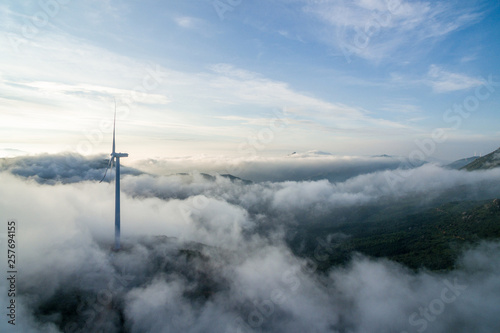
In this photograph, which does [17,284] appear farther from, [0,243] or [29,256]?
[0,243]

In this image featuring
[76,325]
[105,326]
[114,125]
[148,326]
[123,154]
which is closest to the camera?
[114,125]

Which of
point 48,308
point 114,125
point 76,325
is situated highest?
point 114,125

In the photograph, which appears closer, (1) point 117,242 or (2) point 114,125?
(2) point 114,125

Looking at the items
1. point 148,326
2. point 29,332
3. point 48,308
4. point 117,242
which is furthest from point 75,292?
point 117,242

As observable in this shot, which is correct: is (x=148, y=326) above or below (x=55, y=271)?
below

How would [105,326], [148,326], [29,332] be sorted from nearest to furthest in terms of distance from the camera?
[29,332], [105,326], [148,326]

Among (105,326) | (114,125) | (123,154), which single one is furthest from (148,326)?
(114,125)

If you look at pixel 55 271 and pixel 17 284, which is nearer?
pixel 17 284

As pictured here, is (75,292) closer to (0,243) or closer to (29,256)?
(29,256)

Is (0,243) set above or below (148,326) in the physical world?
above
